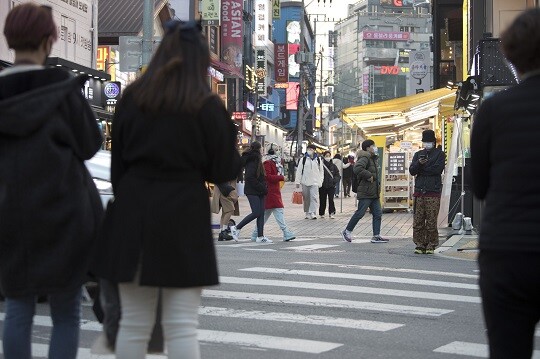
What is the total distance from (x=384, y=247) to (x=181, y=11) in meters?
36.6

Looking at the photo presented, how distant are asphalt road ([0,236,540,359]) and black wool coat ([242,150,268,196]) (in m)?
3.27

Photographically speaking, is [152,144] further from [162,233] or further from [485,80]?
[485,80]

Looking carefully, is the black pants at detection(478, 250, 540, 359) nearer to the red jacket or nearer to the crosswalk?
the crosswalk

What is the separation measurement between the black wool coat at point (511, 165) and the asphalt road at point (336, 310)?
3139mm

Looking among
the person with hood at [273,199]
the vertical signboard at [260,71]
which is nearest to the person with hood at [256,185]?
the person with hood at [273,199]

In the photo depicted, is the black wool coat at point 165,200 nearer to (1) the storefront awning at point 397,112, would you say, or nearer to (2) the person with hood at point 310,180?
(2) the person with hood at point 310,180

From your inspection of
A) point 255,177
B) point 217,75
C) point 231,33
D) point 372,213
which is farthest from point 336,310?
point 231,33

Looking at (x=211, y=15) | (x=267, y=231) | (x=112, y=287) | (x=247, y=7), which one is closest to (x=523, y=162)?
(x=112, y=287)

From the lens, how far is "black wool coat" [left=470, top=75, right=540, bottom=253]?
12.5 feet

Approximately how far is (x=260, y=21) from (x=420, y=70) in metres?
42.2

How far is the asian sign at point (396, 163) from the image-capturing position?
1177 inches

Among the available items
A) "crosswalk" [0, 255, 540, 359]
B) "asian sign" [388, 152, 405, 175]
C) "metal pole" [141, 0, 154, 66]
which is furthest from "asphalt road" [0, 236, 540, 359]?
"asian sign" [388, 152, 405, 175]

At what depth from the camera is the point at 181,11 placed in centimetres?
5181

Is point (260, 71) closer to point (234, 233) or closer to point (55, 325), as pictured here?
point (234, 233)
